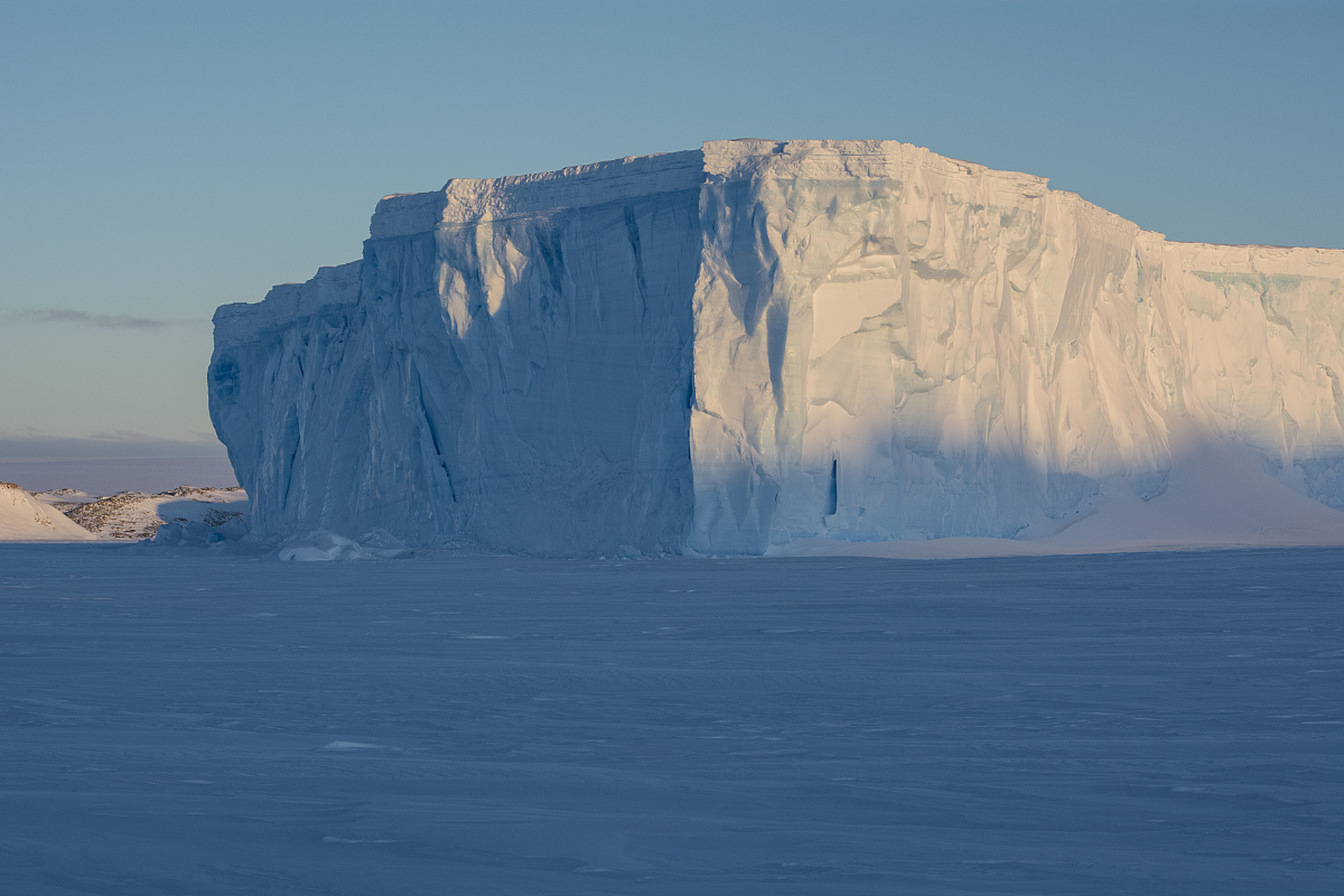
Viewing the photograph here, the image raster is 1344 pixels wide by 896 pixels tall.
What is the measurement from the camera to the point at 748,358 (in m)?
18.3

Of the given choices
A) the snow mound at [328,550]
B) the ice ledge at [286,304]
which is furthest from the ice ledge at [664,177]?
Result: the snow mound at [328,550]

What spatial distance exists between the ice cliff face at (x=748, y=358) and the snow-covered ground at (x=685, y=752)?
340 inches

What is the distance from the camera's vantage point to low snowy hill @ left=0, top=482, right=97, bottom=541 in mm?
34688

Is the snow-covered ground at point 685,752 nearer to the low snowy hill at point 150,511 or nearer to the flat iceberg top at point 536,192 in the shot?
the flat iceberg top at point 536,192

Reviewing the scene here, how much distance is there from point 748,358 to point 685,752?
1383 cm

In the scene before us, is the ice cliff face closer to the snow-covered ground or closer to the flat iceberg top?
the flat iceberg top

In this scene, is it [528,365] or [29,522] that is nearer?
[528,365]

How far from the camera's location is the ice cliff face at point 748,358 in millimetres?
18281

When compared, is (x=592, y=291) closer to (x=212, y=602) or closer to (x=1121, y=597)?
(x=212, y=602)

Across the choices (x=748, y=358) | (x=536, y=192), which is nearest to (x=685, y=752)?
(x=748, y=358)

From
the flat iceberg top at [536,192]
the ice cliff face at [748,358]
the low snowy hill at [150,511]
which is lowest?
the low snowy hill at [150,511]

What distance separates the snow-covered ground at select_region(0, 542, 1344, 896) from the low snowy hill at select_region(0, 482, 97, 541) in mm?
27491

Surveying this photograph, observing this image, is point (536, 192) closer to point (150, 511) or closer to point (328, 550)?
point (328, 550)

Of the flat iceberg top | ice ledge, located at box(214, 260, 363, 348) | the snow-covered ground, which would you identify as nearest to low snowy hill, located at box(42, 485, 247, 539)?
ice ledge, located at box(214, 260, 363, 348)
